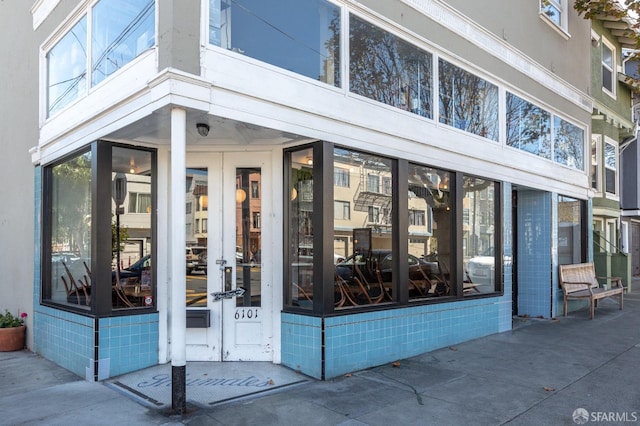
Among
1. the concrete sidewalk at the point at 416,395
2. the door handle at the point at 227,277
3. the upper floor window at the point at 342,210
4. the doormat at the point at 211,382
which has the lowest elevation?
the concrete sidewalk at the point at 416,395

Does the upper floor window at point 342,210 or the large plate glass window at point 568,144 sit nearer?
the upper floor window at point 342,210

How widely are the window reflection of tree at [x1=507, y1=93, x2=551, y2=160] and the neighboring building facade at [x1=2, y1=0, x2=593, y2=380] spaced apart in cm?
160

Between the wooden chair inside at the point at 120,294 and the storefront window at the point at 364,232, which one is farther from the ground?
the storefront window at the point at 364,232

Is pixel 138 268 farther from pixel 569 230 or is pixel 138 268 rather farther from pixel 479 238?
pixel 569 230

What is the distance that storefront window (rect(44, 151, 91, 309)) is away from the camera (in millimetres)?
5867

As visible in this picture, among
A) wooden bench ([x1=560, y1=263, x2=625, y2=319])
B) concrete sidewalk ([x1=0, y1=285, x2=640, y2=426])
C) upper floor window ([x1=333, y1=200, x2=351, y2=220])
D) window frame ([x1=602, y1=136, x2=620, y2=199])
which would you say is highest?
window frame ([x1=602, y1=136, x2=620, y2=199])

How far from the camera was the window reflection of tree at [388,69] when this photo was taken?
607cm

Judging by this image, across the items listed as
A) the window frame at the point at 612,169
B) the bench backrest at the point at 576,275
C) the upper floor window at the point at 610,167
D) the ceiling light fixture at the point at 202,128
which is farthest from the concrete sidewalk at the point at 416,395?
the upper floor window at the point at 610,167

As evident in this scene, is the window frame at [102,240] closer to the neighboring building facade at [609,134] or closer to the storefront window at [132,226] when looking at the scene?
the storefront window at [132,226]

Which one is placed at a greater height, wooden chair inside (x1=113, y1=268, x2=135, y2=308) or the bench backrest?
wooden chair inside (x1=113, y1=268, x2=135, y2=308)

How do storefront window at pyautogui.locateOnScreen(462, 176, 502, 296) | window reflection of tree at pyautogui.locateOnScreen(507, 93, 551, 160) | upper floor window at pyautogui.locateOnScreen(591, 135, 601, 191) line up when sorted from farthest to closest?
upper floor window at pyautogui.locateOnScreen(591, 135, 601, 191)
window reflection of tree at pyautogui.locateOnScreen(507, 93, 551, 160)
storefront window at pyautogui.locateOnScreen(462, 176, 502, 296)

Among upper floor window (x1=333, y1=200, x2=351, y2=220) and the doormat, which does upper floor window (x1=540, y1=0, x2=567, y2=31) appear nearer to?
upper floor window (x1=333, y1=200, x2=351, y2=220)

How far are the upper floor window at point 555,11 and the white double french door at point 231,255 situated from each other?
24.0 ft

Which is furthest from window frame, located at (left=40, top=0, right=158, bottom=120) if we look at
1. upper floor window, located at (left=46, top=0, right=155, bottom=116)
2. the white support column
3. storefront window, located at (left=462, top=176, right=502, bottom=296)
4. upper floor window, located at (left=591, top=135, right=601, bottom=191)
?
upper floor window, located at (left=591, top=135, right=601, bottom=191)
